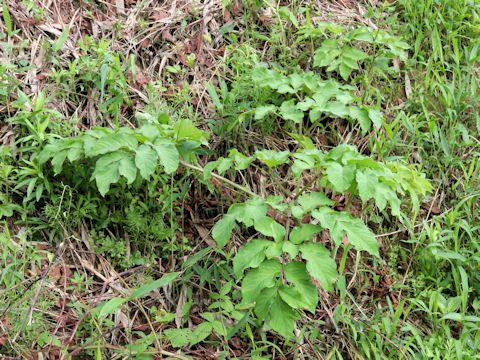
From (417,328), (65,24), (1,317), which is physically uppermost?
(65,24)

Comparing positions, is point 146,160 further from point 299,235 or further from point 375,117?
point 375,117

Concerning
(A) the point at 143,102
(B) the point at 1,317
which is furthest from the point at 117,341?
(A) the point at 143,102

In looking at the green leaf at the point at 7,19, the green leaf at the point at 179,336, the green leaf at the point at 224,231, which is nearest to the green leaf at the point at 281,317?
the green leaf at the point at 224,231

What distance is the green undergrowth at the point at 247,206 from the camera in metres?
2.57

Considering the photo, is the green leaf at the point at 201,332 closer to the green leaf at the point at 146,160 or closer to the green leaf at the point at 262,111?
the green leaf at the point at 146,160

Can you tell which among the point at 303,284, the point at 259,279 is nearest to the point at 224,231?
the point at 259,279

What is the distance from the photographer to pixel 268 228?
2.52 metres

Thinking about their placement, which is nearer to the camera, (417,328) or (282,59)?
(417,328)

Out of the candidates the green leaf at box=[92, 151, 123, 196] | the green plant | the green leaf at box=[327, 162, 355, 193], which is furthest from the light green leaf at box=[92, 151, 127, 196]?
the green leaf at box=[327, 162, 355, 193]

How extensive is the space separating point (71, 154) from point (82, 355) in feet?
2.85

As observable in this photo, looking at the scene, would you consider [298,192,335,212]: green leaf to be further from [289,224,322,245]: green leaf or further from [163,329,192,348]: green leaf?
[163,329,192,348]: green leaf

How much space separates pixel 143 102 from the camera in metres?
3.41

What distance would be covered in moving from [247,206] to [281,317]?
48cm

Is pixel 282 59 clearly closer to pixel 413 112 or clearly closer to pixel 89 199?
pixel 413 112
